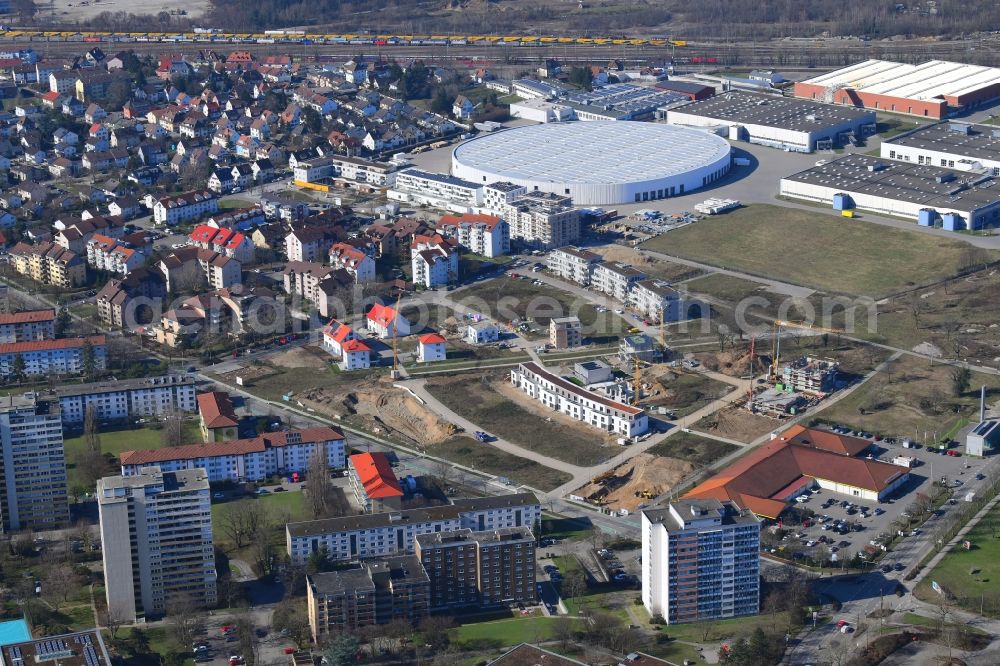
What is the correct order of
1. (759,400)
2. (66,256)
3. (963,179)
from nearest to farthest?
(759,400) < (66,256) < (963,179)

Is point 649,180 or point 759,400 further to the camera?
point 649,180

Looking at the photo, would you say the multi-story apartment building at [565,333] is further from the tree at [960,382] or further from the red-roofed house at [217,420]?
the tree at [960,382]

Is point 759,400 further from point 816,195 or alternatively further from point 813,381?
point 816,195

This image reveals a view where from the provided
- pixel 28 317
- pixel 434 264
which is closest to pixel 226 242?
pixel 434 264

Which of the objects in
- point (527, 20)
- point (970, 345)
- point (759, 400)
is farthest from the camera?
point (527, 20)

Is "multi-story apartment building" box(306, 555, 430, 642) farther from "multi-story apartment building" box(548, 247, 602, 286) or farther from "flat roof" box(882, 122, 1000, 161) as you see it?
"flat roof" box(882, 122, 1000, 161)

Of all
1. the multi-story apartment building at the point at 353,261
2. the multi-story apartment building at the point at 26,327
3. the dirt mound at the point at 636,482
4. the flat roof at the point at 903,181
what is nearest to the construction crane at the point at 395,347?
the multi-story apartment building at the point at 353,261

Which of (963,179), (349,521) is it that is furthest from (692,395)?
(963,179)
